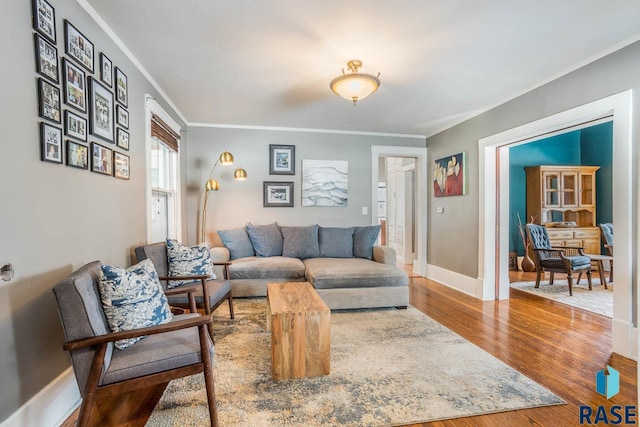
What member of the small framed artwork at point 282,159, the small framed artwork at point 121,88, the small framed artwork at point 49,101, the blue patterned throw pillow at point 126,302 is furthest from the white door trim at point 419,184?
the small framed artwork at point 49,101

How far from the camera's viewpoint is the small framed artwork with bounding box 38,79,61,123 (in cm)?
153

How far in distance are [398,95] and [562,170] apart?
14.1ft

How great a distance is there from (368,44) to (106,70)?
1913 mm

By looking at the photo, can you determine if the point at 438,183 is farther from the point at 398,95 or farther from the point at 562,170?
the point at 562,170

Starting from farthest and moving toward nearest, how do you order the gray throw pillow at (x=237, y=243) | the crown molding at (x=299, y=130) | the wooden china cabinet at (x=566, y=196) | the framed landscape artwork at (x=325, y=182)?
the wooden china cabinet at (x=566, y=196) → the framed landscape artwork at (x=325, y=182) → the crown molding at (x=299, y=130) → the gray throw pillow at (x=237, y=243)

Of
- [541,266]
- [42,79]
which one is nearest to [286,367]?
[42,79]

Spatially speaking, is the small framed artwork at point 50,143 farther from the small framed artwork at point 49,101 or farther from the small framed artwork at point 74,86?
the small framed artwork at point 74,86

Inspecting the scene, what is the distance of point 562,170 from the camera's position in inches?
221

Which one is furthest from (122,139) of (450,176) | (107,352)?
(450,176)

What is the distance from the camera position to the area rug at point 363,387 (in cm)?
163

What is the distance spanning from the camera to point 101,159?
6.79ft

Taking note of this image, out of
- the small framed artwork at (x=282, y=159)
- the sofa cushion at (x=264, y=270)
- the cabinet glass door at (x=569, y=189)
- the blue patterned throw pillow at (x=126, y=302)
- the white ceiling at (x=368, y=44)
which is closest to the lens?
the blue patterned throw pillow at (x=126, y=302)

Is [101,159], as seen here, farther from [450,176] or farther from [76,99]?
[450,176]

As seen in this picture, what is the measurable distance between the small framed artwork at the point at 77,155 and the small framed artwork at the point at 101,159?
0.07m
